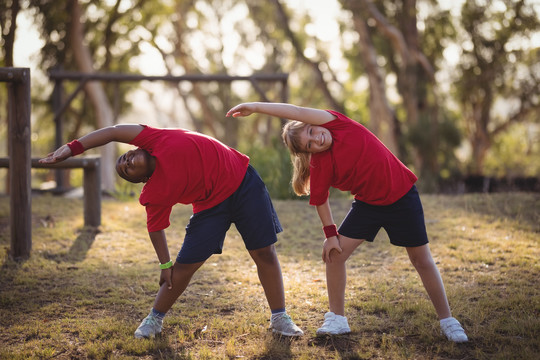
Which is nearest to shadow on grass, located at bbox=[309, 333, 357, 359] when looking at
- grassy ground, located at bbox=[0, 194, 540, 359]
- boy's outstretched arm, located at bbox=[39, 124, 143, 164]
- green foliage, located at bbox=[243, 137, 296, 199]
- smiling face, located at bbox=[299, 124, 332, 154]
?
grassy ground, located at bbox=[0, 194, 540, 359]

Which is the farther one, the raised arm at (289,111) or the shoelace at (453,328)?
the shoelace at (453,328)

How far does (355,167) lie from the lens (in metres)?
3.18

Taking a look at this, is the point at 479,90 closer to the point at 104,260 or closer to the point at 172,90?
the point at 172,90

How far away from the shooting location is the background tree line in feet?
56.7

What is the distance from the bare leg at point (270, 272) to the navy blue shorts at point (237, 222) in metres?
0.06

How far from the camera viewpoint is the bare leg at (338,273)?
3354 mm

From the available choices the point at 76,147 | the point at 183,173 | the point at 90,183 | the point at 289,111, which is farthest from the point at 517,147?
the point at 76,147

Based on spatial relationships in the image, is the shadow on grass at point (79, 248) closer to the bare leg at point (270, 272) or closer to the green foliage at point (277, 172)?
the bare leg at point (270, 272)

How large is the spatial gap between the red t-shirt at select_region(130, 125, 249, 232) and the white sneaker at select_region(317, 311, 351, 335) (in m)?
0.99

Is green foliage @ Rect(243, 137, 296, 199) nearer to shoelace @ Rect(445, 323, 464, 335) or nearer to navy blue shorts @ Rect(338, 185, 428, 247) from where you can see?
navy blue shorts @ Rect(338, 185, 428, 247)

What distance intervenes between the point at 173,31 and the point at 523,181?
62.5 ft

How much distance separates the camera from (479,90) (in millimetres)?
22781

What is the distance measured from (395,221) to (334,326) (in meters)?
0.74

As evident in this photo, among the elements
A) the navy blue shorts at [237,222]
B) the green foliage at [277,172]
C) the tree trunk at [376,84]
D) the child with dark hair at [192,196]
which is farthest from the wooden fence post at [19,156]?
the tree trunk at [376,84]
